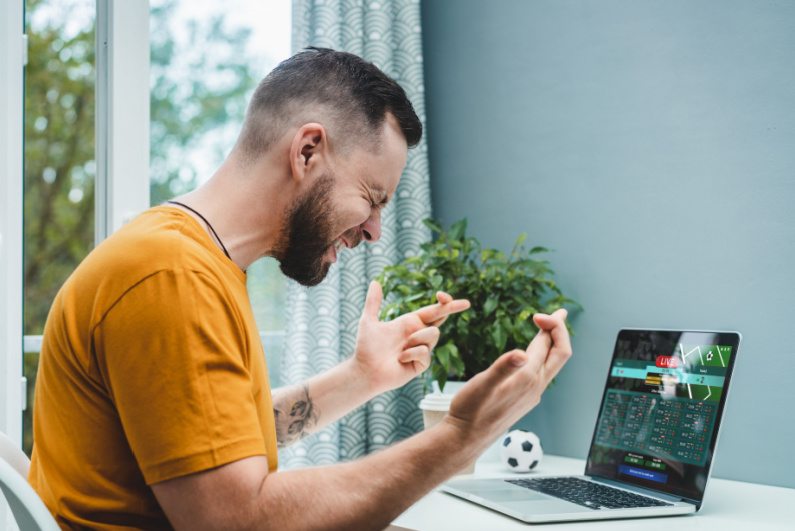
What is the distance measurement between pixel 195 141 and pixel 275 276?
436mm

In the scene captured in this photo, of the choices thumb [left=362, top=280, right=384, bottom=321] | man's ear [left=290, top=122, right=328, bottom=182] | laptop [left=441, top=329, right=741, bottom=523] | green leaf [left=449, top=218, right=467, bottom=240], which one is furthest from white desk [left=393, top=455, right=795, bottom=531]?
green leaf [left=449, top=218, right=467, bottom=240]

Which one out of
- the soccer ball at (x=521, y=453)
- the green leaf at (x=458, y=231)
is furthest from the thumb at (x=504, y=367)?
the green leaf at (x=458, y=231)

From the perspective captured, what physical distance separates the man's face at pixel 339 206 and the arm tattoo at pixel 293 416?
0.77 ft

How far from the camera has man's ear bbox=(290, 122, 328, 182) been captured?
95 cm

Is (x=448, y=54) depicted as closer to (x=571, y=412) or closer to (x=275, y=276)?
(x=275, y=276)

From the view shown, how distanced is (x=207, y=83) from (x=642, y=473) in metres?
1.42

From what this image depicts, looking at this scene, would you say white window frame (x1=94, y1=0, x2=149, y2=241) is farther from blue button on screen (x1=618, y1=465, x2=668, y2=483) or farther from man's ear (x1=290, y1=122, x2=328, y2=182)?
blue button on screen (x1=618, y1=465, x2=668, y2=483)

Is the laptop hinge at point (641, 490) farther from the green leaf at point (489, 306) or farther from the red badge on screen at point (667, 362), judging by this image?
the green leaf at point (489, 306)

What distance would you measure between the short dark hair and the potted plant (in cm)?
55

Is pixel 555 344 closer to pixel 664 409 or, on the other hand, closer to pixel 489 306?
pixel 664 409

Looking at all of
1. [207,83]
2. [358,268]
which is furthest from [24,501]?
[207,83]

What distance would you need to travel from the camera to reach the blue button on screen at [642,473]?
3.67 feet

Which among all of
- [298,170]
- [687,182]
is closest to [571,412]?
[687,182]

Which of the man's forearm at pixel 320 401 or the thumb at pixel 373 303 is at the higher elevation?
the thumb at pixel 373 303
